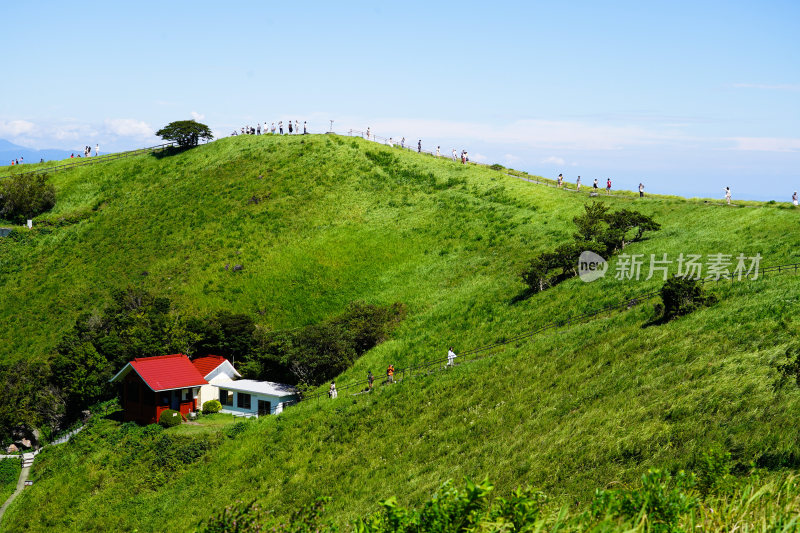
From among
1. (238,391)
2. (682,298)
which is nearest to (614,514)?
(682,298)

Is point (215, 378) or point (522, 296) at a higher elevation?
point (522, 296)

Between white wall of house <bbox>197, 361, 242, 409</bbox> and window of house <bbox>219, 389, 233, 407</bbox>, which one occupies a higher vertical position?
white wall of house <bbox>197, 361, 242, 409</bbox>

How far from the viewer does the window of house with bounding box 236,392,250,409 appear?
50094 mm

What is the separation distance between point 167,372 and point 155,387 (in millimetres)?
2829

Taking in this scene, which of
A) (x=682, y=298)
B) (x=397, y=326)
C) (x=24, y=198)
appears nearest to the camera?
(x=682, y=298)

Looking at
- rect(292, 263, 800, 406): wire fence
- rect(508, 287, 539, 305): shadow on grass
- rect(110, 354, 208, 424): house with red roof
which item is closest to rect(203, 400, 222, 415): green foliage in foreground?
rect(110, 354, 208, 424): house with red roof

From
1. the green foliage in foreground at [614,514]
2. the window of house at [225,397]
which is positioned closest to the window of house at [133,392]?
the window of house at [225,397]

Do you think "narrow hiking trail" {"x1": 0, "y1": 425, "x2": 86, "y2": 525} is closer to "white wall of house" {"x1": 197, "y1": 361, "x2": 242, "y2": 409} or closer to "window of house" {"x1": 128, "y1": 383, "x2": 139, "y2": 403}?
"window of house" {"x1": 128, "y1": 383, "x2": 139, "y2": 403}

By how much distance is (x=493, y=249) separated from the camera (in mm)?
64625

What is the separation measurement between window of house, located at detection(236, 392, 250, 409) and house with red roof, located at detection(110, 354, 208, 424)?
2903mm

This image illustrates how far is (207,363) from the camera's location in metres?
53.5

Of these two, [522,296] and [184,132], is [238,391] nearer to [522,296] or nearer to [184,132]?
[522,296]

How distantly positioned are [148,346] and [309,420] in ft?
65.4

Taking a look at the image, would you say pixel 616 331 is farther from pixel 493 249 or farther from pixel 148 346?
pixel 148 346
